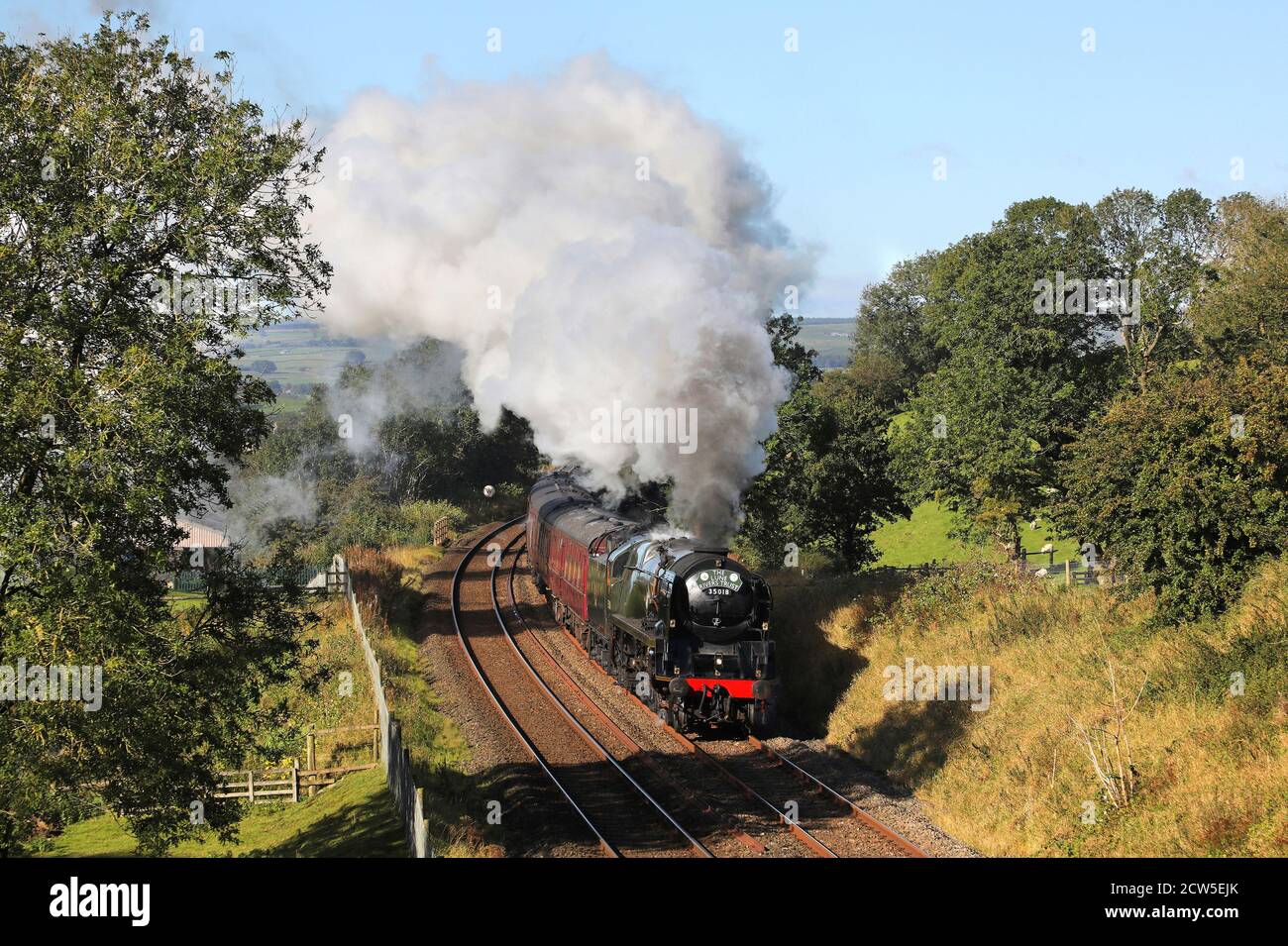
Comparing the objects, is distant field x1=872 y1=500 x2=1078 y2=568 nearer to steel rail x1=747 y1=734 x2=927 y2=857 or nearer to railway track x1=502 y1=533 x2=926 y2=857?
railway track x1=502 y1=533 x2=926 y2=857

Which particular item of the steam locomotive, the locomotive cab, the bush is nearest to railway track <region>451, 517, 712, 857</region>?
the steam locomotive

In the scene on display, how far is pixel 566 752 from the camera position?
836 inches

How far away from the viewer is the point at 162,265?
13922mm

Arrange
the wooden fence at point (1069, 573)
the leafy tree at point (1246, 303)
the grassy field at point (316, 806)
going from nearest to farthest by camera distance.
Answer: the grassy field at point (316, 806), the wooden fence at point (1069, 573), the leafy tree at point (1246, 303)

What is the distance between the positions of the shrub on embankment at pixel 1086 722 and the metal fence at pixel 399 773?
8265 millimetres

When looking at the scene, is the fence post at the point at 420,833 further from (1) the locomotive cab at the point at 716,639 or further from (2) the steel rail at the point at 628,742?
(1) the locomotive cab at the point at 716,639

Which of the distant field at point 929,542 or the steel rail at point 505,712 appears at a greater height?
the distant field at point 929,542

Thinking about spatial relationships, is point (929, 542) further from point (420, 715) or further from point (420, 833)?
point (420, 833)

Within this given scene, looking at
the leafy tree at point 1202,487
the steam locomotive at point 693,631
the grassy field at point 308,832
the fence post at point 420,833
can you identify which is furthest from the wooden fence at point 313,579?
the leafy tree at point 1202,487

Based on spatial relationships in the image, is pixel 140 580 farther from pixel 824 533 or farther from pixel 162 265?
pixel 824 533

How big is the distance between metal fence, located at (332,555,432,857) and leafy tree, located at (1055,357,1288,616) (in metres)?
13.5

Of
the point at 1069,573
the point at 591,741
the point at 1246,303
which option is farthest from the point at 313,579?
the point at 1246,303

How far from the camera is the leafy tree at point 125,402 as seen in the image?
11961mm

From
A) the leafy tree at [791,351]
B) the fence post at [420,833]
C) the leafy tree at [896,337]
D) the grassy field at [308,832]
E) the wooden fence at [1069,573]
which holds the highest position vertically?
the leafy tree at [896,337]
